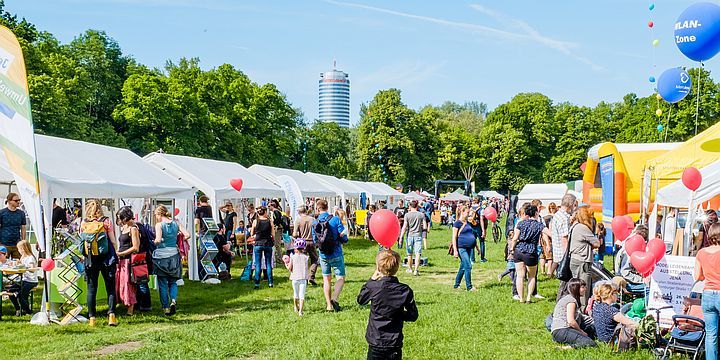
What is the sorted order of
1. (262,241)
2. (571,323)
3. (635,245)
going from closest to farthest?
(571,323)
(635,245)
(262,241)

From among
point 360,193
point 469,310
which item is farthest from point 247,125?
point 469,310

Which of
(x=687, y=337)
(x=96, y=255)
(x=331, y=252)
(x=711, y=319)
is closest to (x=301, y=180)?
(x=331, y=252)

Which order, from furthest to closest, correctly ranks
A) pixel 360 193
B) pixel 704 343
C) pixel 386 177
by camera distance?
pixel 386 177 → pixel 360 193 → pixel 704 343

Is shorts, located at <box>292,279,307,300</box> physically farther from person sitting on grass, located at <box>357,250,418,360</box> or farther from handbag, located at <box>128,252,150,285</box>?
person sitting on grass, located at <box>357,250,418,360</box>

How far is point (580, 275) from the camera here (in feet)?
29.1

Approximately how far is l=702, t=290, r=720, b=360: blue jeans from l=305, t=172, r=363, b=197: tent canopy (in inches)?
879

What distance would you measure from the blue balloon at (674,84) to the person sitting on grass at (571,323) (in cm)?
693

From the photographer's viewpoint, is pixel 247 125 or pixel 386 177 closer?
pixel 247 125

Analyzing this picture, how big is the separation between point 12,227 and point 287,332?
4.93 meters

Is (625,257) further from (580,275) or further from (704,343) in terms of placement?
(704,343)

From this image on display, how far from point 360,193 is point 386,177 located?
24495 millimetres

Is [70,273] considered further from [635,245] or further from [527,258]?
[635,245]

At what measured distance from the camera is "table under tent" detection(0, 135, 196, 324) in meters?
8.95

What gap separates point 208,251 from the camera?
1348cm
